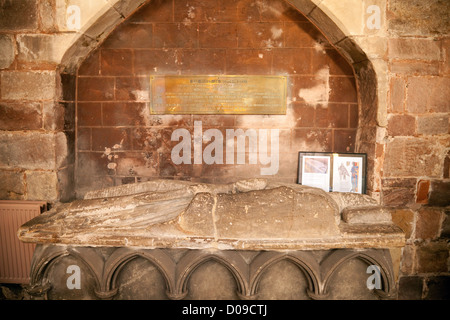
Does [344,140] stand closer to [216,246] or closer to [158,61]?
[216,246]

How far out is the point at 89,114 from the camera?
10.1ft

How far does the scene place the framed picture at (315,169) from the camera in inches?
114

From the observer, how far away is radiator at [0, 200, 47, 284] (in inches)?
101

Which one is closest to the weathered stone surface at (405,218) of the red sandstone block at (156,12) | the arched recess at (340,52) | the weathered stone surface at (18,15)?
the arched recess at (340,52)

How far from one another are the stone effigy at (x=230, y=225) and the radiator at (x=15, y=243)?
860 mm

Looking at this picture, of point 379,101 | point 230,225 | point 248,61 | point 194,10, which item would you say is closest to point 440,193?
point 379,101

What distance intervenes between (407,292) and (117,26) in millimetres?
4109

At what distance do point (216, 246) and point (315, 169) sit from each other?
1.67 m

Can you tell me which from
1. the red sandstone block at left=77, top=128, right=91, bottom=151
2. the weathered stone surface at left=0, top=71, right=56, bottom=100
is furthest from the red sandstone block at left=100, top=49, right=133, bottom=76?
the red sandstone block at left=77, top=128, right=91, bottom=151

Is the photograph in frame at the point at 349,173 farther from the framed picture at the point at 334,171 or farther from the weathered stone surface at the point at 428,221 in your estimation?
the weathered stone surface at the point at 428,221

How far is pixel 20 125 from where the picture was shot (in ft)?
8.59

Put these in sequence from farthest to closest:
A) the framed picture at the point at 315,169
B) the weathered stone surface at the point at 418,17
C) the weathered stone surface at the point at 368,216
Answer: the framed picture at the point at 315,169
the weathered stone surface at the point at 418,17
the weathered stone surface at the point at 368,216
